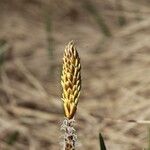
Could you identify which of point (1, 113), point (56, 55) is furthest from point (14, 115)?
point (56, 55)

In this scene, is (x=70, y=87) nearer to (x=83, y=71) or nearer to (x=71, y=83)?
(x=71, y=83)

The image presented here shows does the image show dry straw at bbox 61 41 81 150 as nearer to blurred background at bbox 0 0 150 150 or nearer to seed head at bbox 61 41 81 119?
seed head at bbox 61 41 81 119

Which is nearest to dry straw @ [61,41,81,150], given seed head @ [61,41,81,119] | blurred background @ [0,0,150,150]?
seed head @ [61,41,81,119]

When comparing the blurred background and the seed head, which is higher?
the blurred background

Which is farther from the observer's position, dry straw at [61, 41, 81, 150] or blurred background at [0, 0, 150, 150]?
blurred background at [0, 0, 150, 150]

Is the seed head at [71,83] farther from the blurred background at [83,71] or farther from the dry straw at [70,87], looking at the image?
the blurred background at [83,71]

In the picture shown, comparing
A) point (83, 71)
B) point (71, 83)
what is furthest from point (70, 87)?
point (83, 71)

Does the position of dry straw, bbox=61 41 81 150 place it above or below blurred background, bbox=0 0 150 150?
below

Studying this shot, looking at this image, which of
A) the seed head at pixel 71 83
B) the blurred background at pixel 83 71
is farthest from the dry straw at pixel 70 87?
the blurred background at pixel 83 71
